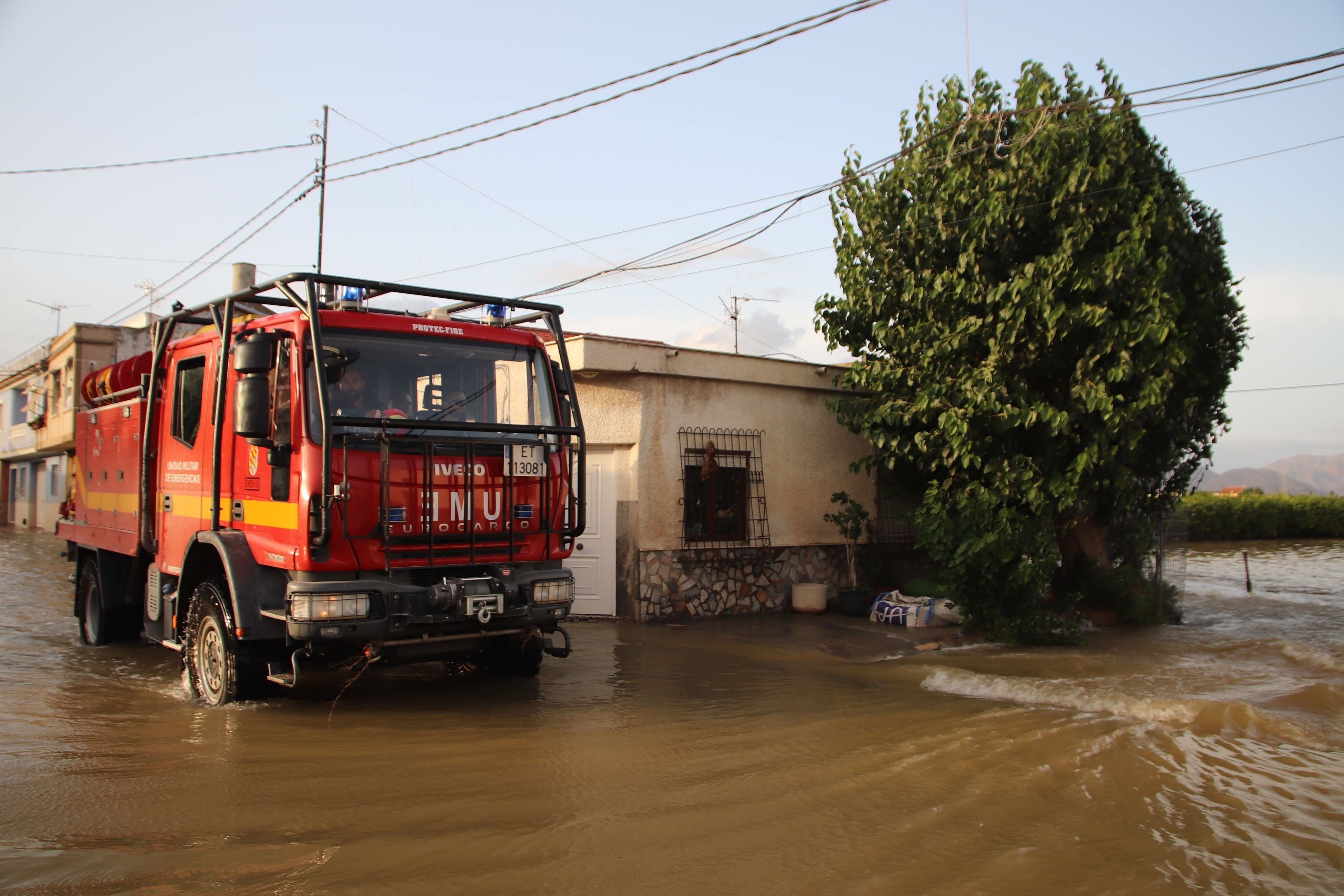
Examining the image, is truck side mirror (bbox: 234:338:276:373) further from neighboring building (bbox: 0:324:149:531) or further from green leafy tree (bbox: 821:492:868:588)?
neighboring building (bbox: 0:324:149:531)

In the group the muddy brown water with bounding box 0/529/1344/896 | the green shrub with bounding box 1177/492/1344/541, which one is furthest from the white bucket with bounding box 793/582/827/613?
the green shrub with bounding box 1177/492/1344/541

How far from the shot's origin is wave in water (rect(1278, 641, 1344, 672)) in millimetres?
8969

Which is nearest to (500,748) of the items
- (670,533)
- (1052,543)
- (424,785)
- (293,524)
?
(424,785)

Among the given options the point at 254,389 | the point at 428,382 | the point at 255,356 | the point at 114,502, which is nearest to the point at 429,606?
the point at 428,382

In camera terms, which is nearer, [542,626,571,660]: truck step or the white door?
[542,626,571,660]: truck step

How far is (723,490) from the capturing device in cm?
1212

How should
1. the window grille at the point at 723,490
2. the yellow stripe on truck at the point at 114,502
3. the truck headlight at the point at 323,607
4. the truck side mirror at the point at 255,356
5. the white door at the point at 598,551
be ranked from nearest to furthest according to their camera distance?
1. the truck headlight at the point at 323,607
2. the truck side mirror at the point at 255,356
3. the yellow stripe on truck at the point at 114,502
4. the white door at the point at 598,551
5. the window grille at the point at 723,490

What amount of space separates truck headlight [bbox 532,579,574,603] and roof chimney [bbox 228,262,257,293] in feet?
12.5

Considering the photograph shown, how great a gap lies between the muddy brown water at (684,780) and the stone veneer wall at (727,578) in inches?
92.4

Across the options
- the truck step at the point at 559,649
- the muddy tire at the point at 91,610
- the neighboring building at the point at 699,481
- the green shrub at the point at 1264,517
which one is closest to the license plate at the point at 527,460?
the truck step at the point at 559,649

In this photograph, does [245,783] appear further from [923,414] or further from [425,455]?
[923,414]

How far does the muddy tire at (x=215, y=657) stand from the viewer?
6355 mm

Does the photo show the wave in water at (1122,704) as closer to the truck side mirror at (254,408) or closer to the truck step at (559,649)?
the truck step at (559,649)

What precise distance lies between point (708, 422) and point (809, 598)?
276cm
